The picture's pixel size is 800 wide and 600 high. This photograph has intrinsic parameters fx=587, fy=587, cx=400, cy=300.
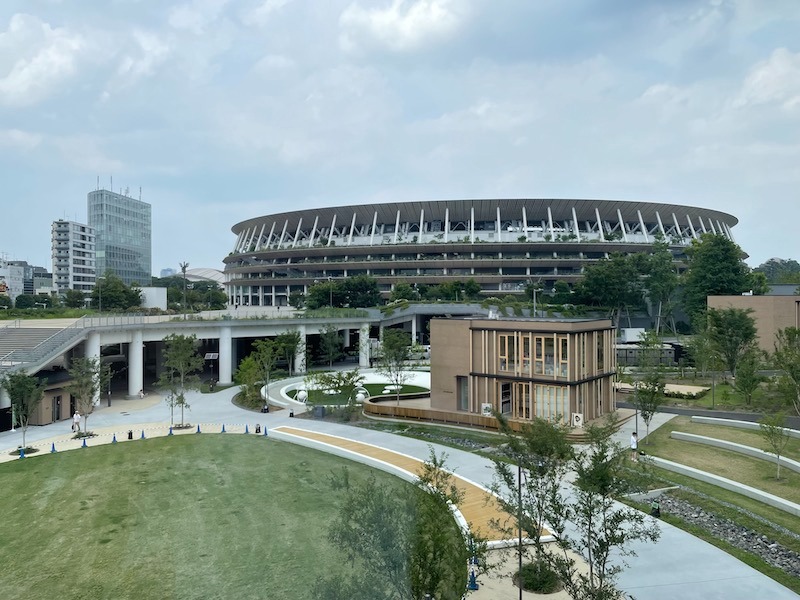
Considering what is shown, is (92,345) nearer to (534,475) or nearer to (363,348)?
(363,348)

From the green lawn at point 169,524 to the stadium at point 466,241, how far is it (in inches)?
2406

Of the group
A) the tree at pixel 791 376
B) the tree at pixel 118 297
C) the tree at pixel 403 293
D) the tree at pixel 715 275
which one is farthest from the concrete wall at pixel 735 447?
the tree at pixel 118 297

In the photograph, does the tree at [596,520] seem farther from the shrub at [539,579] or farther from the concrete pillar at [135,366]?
the concrete pillar at [135,366]

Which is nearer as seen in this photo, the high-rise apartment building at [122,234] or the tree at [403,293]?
the tree at [403,293]

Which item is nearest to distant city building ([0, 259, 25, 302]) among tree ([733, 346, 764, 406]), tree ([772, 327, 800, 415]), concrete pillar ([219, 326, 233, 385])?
concrete pillar ([219, 326, 233, 385])

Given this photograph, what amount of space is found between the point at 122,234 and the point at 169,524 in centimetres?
14776

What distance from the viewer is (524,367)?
87.6 ft

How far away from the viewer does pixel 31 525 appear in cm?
1472

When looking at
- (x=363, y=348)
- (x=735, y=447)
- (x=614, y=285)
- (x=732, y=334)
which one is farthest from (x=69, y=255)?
(x=735, y=447)

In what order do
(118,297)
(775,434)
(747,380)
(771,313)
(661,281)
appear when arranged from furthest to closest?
(118,297)
(661,281)
(771,313)
(747,380)
(775,434)

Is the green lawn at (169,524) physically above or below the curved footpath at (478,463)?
above

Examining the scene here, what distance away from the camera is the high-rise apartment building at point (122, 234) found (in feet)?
460

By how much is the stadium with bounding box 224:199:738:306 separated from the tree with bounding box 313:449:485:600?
69908 millimetres

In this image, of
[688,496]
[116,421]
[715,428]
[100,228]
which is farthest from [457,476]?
[100,228]
